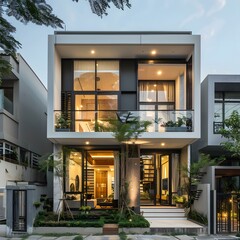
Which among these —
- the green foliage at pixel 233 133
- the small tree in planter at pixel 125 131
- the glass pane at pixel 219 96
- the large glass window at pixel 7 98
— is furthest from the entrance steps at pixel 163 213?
the large glass window at pixel 7 98

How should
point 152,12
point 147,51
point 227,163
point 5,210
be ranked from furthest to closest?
point 227,163, point 147,51, point 5,210, point 152,12

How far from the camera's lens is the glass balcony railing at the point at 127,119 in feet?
51.5

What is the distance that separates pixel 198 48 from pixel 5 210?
34.3ft

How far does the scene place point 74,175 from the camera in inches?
672

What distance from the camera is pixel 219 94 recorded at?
18391 millimetres

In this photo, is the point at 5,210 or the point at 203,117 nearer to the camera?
the point at 5,210

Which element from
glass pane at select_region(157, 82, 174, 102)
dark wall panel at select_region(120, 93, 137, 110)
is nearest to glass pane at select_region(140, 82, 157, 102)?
glass pane at select_region(157, 82, 174, 102)

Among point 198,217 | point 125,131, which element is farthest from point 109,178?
point 198,217

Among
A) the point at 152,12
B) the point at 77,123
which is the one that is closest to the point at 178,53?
the point at 77,123

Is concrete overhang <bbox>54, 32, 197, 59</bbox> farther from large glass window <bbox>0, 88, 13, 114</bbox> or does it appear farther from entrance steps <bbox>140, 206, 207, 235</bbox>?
entrance steps <bbox>140, 206, 207, 235</bbox>

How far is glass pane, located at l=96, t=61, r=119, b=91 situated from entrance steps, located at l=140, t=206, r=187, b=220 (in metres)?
5.89

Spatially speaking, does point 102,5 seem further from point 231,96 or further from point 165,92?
point 231,96

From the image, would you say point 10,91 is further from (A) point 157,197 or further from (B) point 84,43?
(A) point 157,197

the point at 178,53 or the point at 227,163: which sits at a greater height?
the point at 178,53
